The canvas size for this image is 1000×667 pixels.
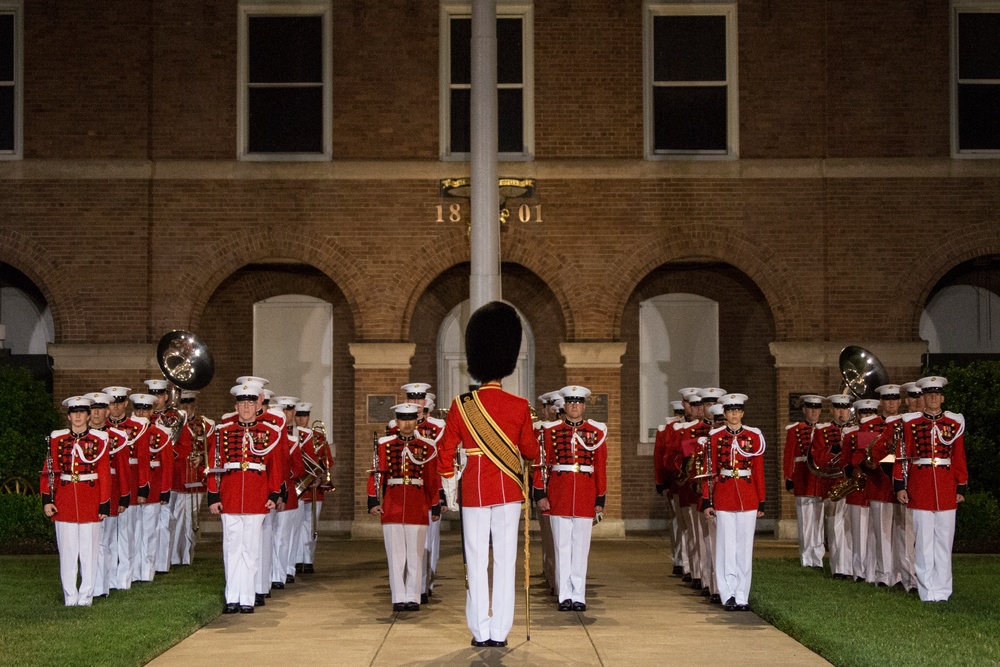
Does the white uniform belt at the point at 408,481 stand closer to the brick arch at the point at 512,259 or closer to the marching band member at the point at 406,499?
the marching band member at the point at 406,499

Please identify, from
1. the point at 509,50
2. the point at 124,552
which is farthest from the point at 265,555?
the point at 509,50

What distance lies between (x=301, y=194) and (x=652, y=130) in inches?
206

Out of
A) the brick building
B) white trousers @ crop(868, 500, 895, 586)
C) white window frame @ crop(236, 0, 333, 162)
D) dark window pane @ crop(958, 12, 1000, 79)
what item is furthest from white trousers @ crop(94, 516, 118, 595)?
dark window pane @ crop(958, 12, 1000, 79)

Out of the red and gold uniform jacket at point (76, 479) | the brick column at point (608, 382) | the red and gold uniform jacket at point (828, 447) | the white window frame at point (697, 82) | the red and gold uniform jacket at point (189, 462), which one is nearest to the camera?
the red and gold uniform jacket at point (76, 479)

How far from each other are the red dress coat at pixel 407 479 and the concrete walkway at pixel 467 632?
0.88 meters

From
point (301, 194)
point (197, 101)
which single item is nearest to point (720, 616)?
point (301, 194)

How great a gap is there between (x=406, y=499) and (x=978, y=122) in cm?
1235

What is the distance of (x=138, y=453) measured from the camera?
13.8 m

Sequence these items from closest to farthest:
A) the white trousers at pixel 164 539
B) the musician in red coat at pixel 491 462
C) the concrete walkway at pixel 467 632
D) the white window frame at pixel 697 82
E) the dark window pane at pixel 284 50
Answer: the concrete walkway at pixel 467 632 → the musician in red coat at pixel 491 462 → the white trousers at pixel 164 539 → the white window frame at pixel 697 82 → the dark window pane at pixel 284 50

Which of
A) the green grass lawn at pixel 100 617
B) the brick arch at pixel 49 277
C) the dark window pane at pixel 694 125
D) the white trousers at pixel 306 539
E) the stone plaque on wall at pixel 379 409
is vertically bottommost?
the green grass lawn at pixel 100 617

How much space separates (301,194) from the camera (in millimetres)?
20656

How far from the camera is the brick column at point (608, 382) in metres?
20.5

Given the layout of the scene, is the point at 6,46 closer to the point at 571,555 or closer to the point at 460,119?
the point at 460,119

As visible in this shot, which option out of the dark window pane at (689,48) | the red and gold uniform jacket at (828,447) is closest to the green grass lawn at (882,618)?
the red and gold uniform jacket at (828,447)
